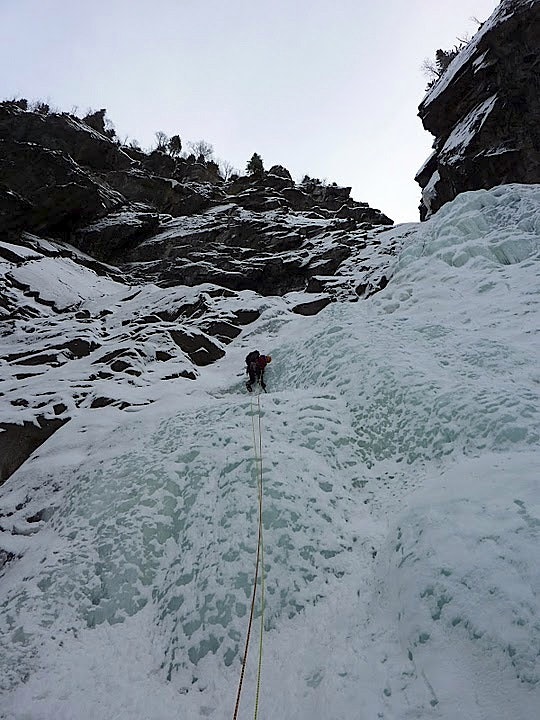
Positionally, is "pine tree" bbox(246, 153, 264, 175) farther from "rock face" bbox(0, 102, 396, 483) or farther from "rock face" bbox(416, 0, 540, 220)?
"rock face" bbox(416, 0, 540, 220)

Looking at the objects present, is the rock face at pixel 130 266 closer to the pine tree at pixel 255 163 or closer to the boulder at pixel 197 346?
the boulder at pixel 197 346

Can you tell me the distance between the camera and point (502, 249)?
37.6 feet

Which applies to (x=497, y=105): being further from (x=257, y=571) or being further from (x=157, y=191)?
(x=157, y=191)

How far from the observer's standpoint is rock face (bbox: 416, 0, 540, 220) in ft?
65.4

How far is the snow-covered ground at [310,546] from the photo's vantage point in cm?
337

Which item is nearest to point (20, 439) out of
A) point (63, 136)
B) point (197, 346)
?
point (197, 346)

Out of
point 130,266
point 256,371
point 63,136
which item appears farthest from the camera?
point 63,136

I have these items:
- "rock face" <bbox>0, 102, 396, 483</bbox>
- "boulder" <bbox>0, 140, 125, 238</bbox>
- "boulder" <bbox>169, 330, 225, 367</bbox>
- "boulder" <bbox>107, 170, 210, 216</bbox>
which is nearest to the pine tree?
"rock face" <bbox>0, 102, 396, 483</bbox>

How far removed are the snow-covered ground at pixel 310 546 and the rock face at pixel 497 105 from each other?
15.2m

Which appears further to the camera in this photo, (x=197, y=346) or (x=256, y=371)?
(x=197, y=346)

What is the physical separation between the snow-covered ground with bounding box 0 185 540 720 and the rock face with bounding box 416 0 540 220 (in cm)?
1524

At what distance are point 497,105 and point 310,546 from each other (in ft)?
77.9

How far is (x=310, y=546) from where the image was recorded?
4945 mm

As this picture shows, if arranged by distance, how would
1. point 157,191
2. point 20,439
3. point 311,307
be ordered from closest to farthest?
point 20,439
point 311,307
point 157,191
